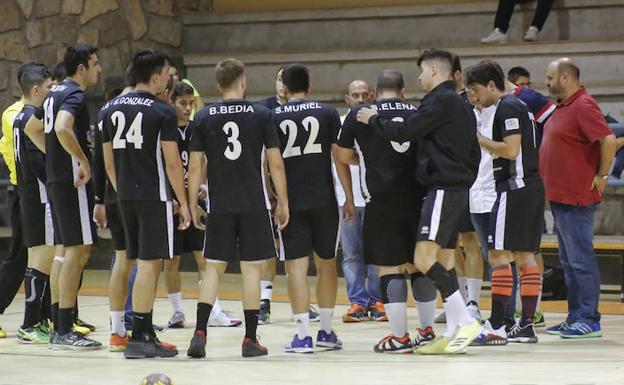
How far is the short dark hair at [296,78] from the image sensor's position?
7391 millimetres

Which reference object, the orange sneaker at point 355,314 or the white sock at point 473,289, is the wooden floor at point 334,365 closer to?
the white sock at point 473,289

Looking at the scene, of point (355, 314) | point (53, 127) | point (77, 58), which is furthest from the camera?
point (355, 314)

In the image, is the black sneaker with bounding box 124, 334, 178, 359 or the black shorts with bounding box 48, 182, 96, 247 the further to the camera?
the black shorts with bounding box 48, 182, 96, 247

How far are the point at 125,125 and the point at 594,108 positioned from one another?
318cm

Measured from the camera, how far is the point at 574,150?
8.09 metres

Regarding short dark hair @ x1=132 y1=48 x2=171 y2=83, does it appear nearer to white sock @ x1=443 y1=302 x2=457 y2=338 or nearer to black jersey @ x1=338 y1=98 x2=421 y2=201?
black jersey @ x1=338 y1=98 x2=421 y2=201

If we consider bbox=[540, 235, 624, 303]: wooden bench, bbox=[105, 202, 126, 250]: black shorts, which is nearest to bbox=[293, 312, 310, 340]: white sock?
bbox=[105, 202, 126, 250]: black shorts

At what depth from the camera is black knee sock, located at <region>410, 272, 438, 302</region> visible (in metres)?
7.35

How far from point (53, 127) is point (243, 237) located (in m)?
1.49

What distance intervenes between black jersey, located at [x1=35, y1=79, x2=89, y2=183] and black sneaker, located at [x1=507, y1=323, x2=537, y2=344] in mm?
3015

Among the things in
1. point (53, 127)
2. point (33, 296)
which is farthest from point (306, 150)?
point (33, 296)

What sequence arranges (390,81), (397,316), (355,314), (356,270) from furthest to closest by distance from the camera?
1. (356,270)
2. (355,314)
3. (390,81)
4. (397,316)

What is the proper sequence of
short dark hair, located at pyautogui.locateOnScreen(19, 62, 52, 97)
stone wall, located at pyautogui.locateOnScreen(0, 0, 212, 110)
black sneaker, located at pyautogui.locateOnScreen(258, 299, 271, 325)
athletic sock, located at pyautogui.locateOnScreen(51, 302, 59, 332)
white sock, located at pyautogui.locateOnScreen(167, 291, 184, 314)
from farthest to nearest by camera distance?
stone wall, located at pyautogui.locateOnScreen(0, 0, 212, 110) < black sneaker, located at pyautogui.locateOnScreen(258, 299, 271, 325) < white sock, located at pyautogui.locateOnScreen(167, 291, 184, 314) < short dark hair, located at pyautogui.locateOnScreen(19, 62, 52, 97) < athletic sock, located at pyautogui.locateOnScreen(51, 302, 59, 332)

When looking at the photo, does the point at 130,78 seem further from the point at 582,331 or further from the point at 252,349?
the point at 582,331
